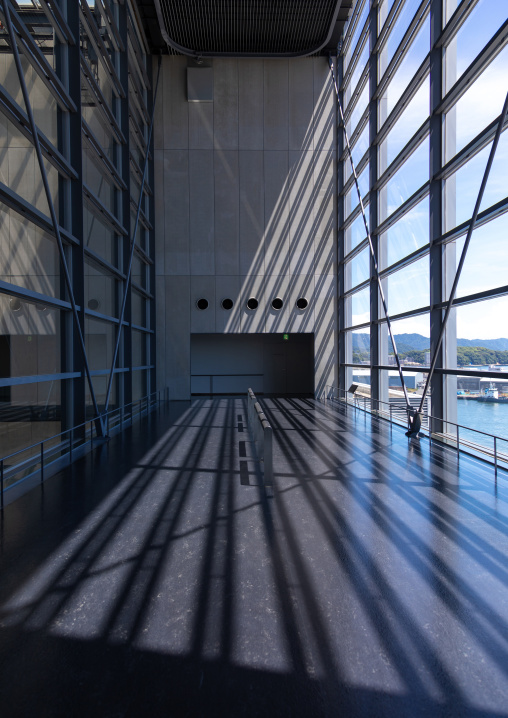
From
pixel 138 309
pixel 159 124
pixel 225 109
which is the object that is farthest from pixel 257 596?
pixel 225 109

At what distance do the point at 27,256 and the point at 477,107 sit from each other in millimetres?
8962

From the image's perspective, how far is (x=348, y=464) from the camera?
7.61 meters

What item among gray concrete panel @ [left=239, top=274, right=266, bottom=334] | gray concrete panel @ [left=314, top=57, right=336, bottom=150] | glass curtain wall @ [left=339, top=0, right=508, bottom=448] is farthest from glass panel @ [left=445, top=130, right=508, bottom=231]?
gray concrete panel @ [left=314, top=57, right=336, bottom=150]

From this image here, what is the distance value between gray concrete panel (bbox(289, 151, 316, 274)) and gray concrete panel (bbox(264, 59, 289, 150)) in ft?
4.27

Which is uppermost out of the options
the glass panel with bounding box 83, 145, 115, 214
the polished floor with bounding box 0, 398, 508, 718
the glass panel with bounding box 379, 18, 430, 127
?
the glass panel with bounding box 379, 18, 430, 127

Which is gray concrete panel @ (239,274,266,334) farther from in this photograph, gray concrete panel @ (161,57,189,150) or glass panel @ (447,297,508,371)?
glass panel @ (447,297,508,371)

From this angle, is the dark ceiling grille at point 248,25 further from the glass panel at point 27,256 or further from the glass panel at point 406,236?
the glass panel at point 27,256

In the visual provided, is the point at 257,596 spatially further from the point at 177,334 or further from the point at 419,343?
the point at 177,334

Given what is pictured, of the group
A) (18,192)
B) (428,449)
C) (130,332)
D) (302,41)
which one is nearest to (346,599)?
(428,449)

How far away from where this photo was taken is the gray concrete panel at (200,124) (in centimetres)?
1873

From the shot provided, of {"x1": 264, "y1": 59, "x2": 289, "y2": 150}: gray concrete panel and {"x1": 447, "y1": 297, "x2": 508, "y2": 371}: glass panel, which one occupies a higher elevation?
{"x1": 264, "y1": 59, "x2": 289, "y2": 150}: gray concrete panel

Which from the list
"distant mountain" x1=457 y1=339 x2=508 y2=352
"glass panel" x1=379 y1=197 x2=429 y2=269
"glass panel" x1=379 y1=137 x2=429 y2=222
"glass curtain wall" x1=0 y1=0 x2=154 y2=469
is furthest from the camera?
"glass panel" x1=379 y1=197 x2=429 y2=269

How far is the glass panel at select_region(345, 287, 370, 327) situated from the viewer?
1606 centimetres

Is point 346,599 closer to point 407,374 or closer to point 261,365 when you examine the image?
point 407,374
